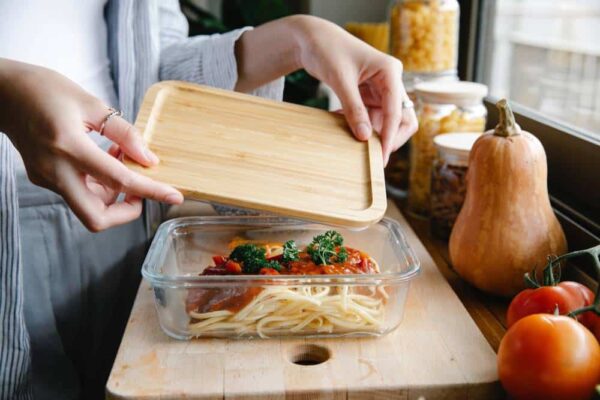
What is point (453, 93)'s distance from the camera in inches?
48.6

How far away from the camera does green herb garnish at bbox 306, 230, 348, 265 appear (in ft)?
2.96

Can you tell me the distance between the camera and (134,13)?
1177 mm

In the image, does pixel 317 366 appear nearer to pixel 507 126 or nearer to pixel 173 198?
pixel 173 198

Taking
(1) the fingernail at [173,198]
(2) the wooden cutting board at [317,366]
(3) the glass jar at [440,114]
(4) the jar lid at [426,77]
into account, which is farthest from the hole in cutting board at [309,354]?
(4) the jar lid at [426,77]

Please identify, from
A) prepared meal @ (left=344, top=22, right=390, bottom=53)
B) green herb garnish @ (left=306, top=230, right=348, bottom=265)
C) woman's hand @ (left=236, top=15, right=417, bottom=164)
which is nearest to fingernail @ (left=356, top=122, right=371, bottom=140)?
woman's hand @ (left=236, top=15, right=417, bottom=164)

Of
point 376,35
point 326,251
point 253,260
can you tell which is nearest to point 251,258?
point 253,260

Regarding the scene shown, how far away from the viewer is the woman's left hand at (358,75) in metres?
0.98

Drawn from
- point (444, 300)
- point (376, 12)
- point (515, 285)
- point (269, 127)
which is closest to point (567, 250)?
point (515, 285)

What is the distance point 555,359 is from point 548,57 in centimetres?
93

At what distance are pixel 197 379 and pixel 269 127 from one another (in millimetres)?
385

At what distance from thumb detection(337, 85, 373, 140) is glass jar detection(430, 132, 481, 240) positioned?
24 cm

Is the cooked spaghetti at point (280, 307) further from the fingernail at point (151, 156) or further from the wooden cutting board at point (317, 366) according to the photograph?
the fingernail at point (151, 156)

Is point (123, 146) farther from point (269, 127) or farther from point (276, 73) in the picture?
point (276, 73)

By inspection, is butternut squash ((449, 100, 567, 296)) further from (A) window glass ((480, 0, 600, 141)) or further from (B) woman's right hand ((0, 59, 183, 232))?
(B) woman's right hand ((0, 59, 183, 232))
